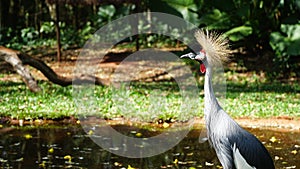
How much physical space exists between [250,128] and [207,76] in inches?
174

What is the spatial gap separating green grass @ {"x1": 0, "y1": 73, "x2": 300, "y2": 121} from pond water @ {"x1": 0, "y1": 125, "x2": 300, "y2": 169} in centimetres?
84

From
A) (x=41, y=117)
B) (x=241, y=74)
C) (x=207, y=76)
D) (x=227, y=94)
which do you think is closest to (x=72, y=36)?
(x=241, y=74)

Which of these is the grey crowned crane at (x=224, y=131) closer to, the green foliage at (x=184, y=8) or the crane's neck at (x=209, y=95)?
the crane's neck at (x=209, y=95)

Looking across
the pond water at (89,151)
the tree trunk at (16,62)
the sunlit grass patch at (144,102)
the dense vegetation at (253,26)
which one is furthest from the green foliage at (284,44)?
the tree trunk at (16,62)

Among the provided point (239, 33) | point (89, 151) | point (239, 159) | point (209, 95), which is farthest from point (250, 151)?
point (239, 33)

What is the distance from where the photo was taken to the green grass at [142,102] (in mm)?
10602

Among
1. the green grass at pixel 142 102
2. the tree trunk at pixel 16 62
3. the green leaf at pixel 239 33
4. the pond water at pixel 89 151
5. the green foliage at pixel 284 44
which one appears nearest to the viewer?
the pond water at pixel 89 151

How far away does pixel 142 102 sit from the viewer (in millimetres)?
11695

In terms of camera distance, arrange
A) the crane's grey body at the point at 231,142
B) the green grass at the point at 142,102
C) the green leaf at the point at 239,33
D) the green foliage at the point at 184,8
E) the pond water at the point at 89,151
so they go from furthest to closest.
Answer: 1. the green foliage at the point at 184,8
2. the green leaf at the point at 239,33
3. the green grass at the point at 142,102
4. the pond water at the point at 89,151
5. the crane's grey body at the point at 231,142

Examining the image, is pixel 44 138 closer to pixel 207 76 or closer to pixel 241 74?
pixel 207 76

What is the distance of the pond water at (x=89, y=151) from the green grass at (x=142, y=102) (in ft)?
2.74

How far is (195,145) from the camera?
873cm

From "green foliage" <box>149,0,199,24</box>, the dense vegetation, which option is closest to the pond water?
the dense vegetation

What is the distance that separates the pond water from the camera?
25.0ft
